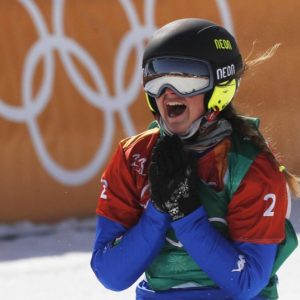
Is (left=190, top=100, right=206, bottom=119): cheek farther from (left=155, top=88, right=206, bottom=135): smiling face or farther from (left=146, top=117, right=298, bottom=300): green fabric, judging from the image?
(left=146, top=117, right=298, bottom=300): green fabric

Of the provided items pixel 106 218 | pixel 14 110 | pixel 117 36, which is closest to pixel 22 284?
pixel 14 110

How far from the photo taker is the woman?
227cm

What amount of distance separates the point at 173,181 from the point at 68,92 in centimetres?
408

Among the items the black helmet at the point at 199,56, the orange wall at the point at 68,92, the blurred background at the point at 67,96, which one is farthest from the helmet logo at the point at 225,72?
the orange wall at the point at 68,92

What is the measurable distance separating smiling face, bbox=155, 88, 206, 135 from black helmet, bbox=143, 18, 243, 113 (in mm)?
23

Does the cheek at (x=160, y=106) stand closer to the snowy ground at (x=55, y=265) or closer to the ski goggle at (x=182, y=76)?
the ski goggle at (x=182, y=76)

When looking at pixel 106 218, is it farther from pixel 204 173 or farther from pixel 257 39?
pixel 257 39

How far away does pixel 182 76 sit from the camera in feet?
7.67

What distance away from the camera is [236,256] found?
2.28 metres

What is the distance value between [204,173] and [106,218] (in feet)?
1.04

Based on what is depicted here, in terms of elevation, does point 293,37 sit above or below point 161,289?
below

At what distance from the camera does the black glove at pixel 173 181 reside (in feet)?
7.34

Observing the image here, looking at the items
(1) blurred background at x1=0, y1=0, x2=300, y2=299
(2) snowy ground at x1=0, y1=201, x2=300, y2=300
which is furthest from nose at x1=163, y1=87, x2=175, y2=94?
(1) blurred background at x1=0, y1=0, x2=300, y2=299

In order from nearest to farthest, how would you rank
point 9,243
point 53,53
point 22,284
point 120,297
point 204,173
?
point 204,173 → point 120,297 → point 22,284 → point 9,243 → point 53,53
